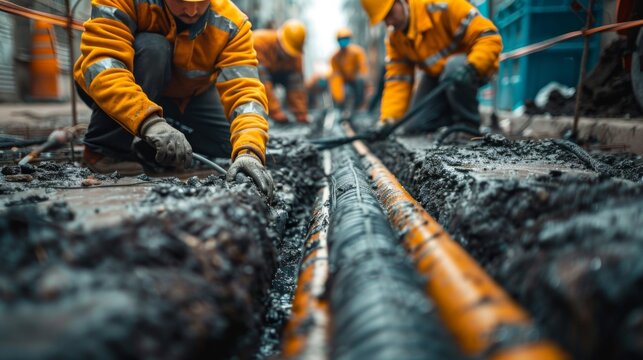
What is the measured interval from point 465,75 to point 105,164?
2874mm

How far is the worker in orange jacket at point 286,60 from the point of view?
7.00 meters

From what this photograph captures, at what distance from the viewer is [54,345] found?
693 mm

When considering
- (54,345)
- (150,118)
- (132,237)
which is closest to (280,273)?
(132,237)

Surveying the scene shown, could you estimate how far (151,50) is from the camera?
2404mm

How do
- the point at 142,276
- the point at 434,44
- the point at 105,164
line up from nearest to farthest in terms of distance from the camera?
1. the point at 142,276
2. the point at 105,164
3. the point at 434,44

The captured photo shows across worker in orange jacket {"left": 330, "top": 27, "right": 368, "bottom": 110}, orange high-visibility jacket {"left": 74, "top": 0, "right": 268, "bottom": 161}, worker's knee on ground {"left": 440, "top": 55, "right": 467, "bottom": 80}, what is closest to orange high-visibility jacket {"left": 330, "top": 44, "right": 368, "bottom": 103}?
worker in orange jacket {"left": 330, "top": 27, "right": 368, "bottom": 110}

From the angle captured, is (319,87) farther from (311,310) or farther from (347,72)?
(311,310)

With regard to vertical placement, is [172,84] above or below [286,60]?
below

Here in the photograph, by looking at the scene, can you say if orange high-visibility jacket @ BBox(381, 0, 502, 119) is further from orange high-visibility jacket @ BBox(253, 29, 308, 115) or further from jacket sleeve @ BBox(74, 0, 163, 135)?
orange high-visibility jacket @ BBox(253, 29, 308, 115)

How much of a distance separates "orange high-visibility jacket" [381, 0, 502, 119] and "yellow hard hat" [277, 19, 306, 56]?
118 inches

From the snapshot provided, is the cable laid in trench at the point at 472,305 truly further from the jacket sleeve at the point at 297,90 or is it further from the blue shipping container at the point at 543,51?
the jacket sleeve at the point at 297,90

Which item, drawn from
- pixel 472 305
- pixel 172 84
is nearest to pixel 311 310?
pixel 472 305

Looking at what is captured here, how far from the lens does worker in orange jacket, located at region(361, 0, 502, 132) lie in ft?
11.8

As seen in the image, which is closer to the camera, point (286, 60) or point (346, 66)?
point (286, 60)
